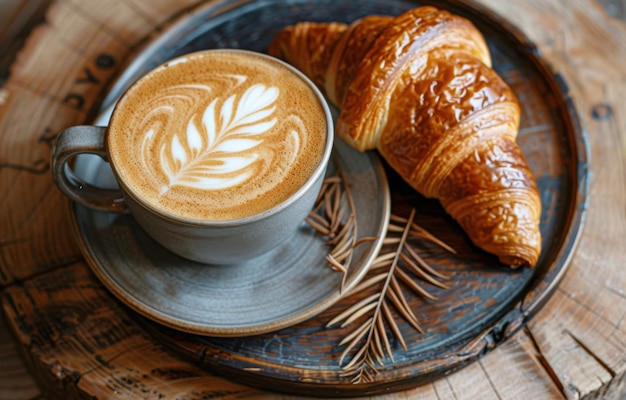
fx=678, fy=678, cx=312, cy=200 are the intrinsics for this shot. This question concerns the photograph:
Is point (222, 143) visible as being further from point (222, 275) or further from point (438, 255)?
point (438, 255)

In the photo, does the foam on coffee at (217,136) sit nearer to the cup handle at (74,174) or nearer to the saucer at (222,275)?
the cup handle at (74,174)

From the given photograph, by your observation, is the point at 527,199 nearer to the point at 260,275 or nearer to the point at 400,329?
the point at 400,329

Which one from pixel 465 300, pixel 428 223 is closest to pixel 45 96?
pixel 428 223

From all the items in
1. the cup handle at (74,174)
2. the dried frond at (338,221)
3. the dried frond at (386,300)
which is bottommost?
the dried frond at (386,300)

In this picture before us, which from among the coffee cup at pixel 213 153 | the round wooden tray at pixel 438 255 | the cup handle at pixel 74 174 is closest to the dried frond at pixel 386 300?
the round wooden tray at pixel 438 255

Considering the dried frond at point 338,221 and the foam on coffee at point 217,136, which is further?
the dried frond at point 338,221
